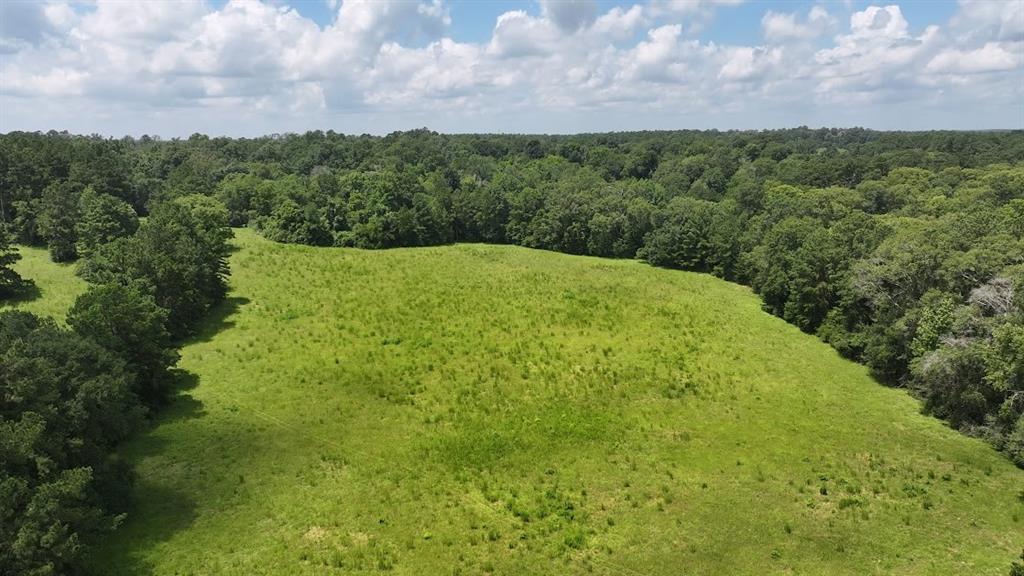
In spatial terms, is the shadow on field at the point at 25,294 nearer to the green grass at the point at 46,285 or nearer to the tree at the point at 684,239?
the green grass at the point at 46,285

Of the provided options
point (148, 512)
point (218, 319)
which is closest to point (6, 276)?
point (218, 319)

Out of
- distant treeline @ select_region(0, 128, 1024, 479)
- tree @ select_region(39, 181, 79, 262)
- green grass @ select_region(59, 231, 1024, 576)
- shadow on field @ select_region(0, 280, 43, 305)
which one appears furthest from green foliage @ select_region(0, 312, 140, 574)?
tree @ select_region(39, 181, 79, 262)

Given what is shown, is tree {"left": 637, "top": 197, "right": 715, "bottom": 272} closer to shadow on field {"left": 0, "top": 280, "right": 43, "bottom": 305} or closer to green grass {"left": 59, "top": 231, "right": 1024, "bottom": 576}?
green grass {"left": 59, "top": 231, "right": 1024, "bottom": 576}

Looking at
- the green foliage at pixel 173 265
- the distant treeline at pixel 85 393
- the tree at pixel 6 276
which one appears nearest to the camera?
the distant treeline at pixel 85 393

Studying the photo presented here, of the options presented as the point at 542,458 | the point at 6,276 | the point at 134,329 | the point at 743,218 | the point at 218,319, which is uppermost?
the point at 743,218

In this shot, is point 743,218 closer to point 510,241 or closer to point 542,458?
point 510,241

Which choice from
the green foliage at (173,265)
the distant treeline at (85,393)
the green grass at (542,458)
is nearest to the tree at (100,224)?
the green foliage at (173,265)
